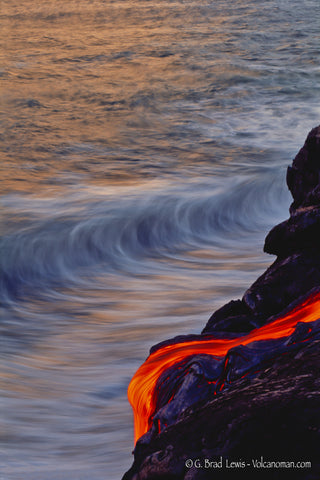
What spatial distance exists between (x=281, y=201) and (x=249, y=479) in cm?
528

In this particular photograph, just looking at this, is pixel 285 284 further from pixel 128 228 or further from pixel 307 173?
pixel 128 228

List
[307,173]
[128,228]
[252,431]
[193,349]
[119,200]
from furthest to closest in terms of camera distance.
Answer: [119,200], [128,228], [307,173], [193,349], [252,431]

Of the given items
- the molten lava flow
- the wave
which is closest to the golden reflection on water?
the wave

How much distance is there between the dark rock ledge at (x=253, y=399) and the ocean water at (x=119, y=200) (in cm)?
72

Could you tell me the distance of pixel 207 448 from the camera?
175 centimetres

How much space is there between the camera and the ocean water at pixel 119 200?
3.34 meters

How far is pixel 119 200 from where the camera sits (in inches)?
255

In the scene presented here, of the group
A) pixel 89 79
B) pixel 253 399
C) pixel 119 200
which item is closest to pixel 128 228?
pixel 119 200

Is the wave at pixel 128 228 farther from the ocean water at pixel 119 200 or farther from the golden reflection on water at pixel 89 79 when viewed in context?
the golden reflection on water at pixel 89 79

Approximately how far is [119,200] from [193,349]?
13.0 feet

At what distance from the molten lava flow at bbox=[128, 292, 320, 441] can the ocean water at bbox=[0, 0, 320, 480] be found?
27 centimetres

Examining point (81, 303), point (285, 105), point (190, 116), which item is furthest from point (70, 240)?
point (285, 105)

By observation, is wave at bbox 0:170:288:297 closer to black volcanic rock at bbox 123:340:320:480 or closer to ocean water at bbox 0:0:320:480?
ocean water at bbox 0:0:320:480

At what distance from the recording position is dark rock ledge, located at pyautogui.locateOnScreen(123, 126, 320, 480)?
165 cm
